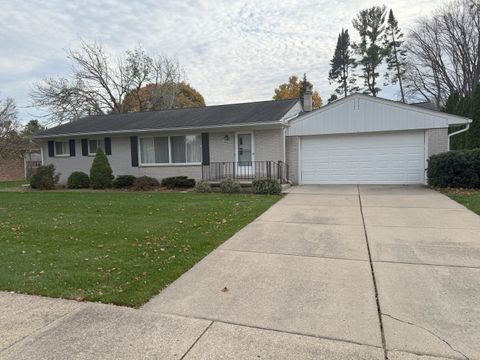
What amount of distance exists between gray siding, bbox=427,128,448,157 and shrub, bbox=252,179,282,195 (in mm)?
5742

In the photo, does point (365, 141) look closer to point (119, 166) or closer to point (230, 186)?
point (230, 186)

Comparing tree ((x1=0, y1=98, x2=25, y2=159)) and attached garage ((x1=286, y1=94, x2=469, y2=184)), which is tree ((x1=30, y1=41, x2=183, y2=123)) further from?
attached garage ((x1=286, y1=94, x2=469, y2=184))

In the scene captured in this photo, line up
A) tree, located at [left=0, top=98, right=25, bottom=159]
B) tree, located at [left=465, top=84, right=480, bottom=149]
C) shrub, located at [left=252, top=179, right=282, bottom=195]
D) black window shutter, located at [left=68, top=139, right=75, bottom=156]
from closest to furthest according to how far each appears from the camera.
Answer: shrub, located at [left=252, top=179, right=282, bottom=195]
black window shutter, located at [left=68, top=139, right=75, bottom=156]
tree, located at [left=465, top=84, right=480, bottom=149]
tree, located at [left=0, top=98, right=25, bottom=159]

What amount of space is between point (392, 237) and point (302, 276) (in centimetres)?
239

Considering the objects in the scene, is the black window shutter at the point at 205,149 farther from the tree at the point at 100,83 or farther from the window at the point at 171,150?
the tree at the point at 100,83

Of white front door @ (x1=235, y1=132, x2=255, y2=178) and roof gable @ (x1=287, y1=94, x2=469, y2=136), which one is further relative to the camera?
white front door @ (x1=235, y1=132, x2=255, y2=178)

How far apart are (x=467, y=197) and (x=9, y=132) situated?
27.0m

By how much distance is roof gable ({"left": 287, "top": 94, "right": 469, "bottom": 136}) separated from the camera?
12.2 m

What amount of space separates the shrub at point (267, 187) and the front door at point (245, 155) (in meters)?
2.13

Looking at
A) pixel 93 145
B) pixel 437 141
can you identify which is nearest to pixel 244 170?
pixel 437 141

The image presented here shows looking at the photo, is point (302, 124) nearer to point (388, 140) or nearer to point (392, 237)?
point (388, 140)

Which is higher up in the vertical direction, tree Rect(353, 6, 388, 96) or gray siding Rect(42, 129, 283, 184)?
tree Rect(353, 6, 388, 96)

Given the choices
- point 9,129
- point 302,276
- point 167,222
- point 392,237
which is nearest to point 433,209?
point 392,237

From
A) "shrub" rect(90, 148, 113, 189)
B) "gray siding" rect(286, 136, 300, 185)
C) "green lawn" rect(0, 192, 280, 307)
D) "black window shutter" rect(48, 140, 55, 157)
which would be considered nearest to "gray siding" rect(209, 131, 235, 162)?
"gray siding" rect(286, 136, 300, 185)
